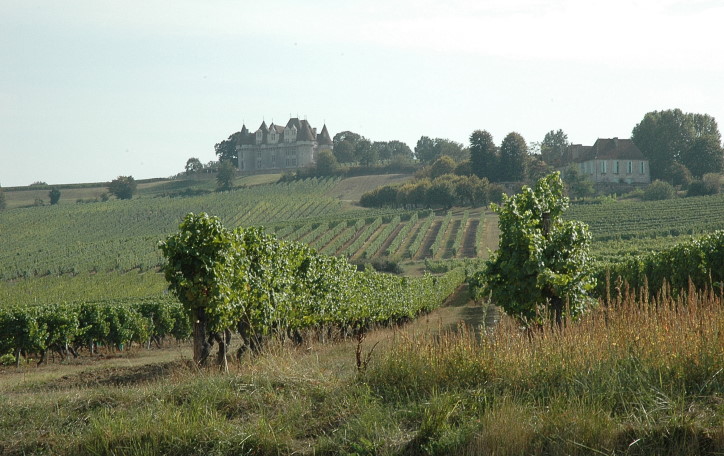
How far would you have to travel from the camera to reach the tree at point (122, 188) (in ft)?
431

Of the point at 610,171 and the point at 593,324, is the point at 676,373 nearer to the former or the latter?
the point at 593,324

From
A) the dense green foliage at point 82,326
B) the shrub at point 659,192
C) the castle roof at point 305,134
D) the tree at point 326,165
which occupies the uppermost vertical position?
the castle roof at point 305,134

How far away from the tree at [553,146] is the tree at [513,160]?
59.9ft

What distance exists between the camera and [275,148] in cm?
17850

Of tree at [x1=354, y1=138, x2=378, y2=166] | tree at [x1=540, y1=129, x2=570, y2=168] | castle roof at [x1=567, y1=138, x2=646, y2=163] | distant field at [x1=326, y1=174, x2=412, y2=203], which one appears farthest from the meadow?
tree at [x1=354, y1=138, x2=378, y2=166]

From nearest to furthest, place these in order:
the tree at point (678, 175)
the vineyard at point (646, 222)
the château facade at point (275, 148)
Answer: the vineyard at point (646, 222) → the tree at point (678, 175) → the château facade at point (275, 148)

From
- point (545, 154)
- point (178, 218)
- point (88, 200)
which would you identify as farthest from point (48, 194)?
point (545, 154)

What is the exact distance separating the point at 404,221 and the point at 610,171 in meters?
42.6

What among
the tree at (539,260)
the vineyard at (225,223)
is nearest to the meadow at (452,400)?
the tree at (539,260)

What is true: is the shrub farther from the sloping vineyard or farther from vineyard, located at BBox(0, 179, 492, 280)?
the sloping vineyard

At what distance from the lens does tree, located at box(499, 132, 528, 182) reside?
11169cm

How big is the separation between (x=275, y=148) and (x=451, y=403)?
174 m

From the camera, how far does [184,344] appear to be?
3719cm

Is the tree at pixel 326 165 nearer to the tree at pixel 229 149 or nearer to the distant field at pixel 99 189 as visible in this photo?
the distant field at pixel 99 189
